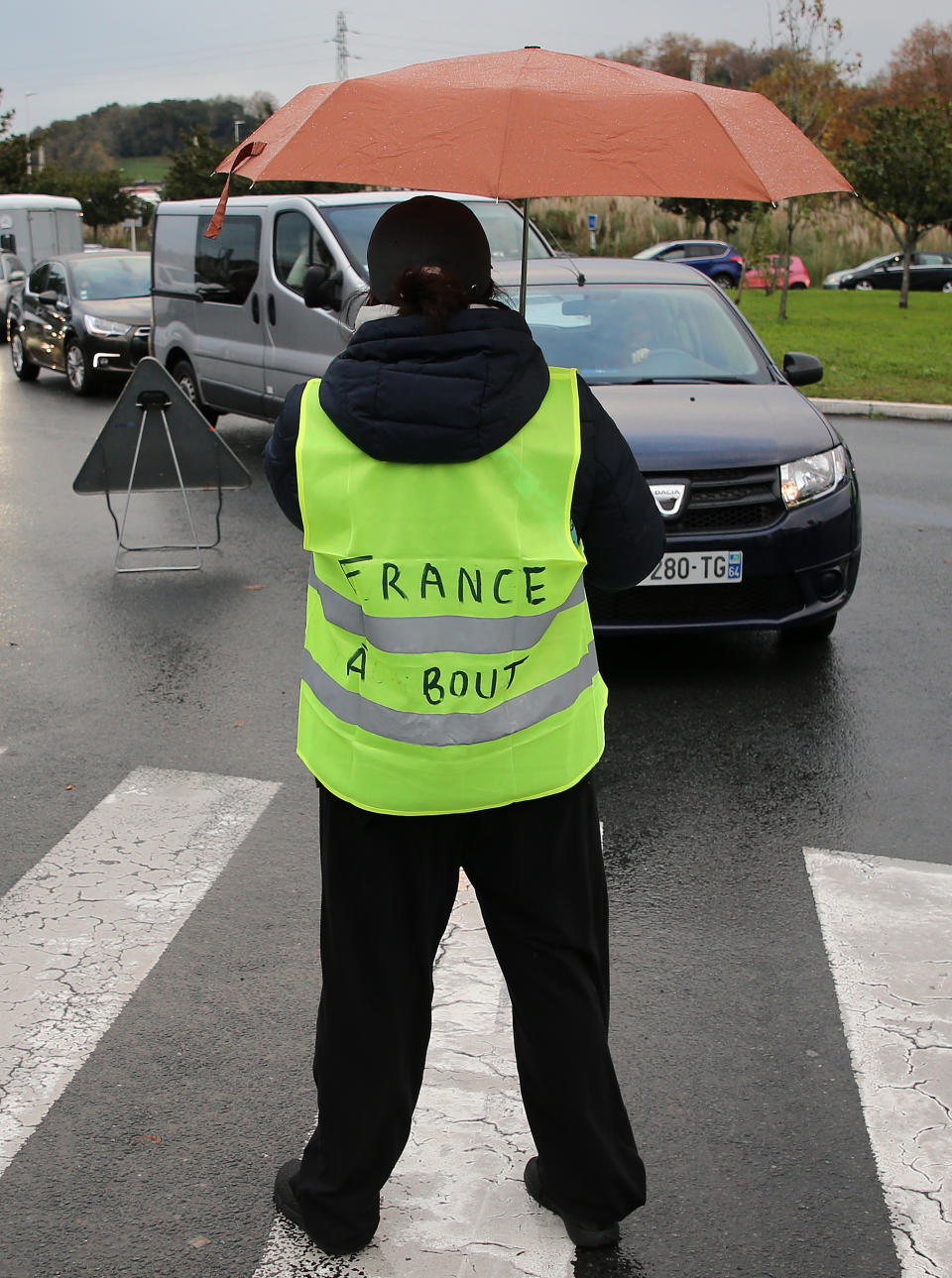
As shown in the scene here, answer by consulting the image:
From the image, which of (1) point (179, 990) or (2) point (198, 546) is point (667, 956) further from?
(2) point (198, 546)

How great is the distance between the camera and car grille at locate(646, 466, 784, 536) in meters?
5.88

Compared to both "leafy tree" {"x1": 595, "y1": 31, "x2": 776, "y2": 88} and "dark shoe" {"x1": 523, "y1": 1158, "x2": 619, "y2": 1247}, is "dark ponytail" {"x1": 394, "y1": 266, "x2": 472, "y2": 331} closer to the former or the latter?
"dark shoe" {"x1": 523, "y1": 1158, "x2": 619, "y2": 1247}

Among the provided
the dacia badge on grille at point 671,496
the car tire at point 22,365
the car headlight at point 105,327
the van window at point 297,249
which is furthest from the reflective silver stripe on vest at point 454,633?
the car tire at point 22,365

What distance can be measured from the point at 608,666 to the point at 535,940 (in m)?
3.96

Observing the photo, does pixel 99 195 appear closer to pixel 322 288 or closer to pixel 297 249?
pixel 297 249

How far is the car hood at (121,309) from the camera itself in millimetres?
16516

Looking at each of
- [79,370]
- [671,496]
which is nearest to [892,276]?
[79,370]

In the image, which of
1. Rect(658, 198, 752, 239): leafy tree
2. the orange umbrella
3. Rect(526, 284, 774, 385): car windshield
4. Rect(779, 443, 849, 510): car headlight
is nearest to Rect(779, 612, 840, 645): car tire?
Rect(779, 443, 849, 510): car headlight

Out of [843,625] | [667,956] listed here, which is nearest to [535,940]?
[667,956]

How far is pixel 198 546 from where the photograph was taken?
8.47 meters

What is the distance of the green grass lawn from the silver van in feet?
19.2

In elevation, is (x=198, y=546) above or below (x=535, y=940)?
below

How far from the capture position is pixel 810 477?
6.05 m

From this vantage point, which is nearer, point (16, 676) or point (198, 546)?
point (16, 676)
